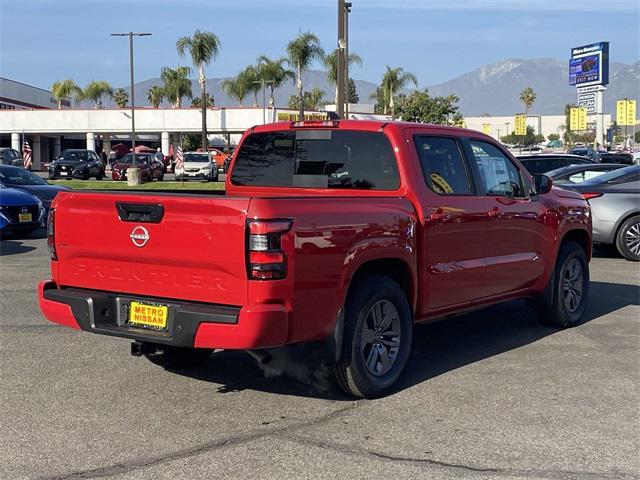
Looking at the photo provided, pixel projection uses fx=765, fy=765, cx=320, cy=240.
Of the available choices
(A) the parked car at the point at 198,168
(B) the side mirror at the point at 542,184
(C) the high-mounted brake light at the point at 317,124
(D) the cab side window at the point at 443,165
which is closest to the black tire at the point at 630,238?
(B) the side mirror at the point at 542,184

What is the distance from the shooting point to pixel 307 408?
5219mm

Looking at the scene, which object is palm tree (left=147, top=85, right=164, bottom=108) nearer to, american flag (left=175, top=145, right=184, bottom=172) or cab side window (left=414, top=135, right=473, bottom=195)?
american flag (left=175, top=145, right=184, bottom=172)

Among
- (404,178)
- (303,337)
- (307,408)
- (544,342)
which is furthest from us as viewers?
(544,342)

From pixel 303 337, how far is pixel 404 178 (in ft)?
5.35

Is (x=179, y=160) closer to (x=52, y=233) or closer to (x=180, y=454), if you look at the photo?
(x=52, y=233)

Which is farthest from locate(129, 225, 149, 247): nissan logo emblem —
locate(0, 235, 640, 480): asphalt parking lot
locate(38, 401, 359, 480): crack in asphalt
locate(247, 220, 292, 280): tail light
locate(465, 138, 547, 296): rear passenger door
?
locate(465, 138, 547, 296): rear passenger door

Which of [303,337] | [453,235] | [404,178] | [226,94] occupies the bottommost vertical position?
[303,337]

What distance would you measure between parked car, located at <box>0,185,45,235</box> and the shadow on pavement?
961 centimetres

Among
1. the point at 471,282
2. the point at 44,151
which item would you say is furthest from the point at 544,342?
the point at 44,151

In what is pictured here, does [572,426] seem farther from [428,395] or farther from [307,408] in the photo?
[307,408]

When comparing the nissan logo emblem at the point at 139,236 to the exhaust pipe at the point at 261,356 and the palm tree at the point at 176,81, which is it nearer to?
the exhaust pipe at the point at 261,356

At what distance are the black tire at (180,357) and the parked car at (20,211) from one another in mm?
9532

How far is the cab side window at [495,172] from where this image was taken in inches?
263

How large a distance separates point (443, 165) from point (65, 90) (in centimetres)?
7459
